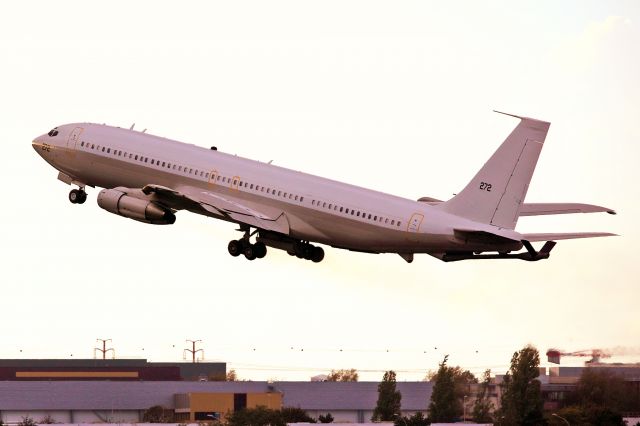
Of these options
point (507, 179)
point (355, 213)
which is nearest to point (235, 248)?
point (355, 213)

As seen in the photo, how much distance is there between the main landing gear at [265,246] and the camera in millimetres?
101875

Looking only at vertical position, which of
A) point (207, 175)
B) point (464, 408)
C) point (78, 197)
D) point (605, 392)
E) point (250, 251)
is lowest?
point (464, 408)

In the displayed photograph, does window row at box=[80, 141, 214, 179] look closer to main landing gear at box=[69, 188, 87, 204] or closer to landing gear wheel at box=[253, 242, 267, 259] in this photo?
main landing gear at box=[69, 188, 87, 204]

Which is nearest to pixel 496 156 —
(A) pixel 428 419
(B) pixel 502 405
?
(B) pixel 502 405

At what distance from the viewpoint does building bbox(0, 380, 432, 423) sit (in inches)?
6565

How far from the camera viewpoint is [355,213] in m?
94.6

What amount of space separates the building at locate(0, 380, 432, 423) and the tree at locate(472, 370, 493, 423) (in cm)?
1780

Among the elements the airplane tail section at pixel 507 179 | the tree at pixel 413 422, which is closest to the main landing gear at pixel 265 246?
the airplane tail section at pixel 507 179

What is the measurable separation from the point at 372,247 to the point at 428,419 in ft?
189

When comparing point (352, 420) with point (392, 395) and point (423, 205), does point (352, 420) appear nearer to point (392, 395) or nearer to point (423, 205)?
point (392, 395)

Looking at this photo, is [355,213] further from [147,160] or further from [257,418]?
[257,418]

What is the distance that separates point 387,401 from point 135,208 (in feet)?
225

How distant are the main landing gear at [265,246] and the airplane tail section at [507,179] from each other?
49.7 ft

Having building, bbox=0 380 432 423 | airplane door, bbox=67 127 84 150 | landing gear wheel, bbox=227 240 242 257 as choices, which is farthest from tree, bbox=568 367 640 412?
airplane door, bbox=67 127 84 150
